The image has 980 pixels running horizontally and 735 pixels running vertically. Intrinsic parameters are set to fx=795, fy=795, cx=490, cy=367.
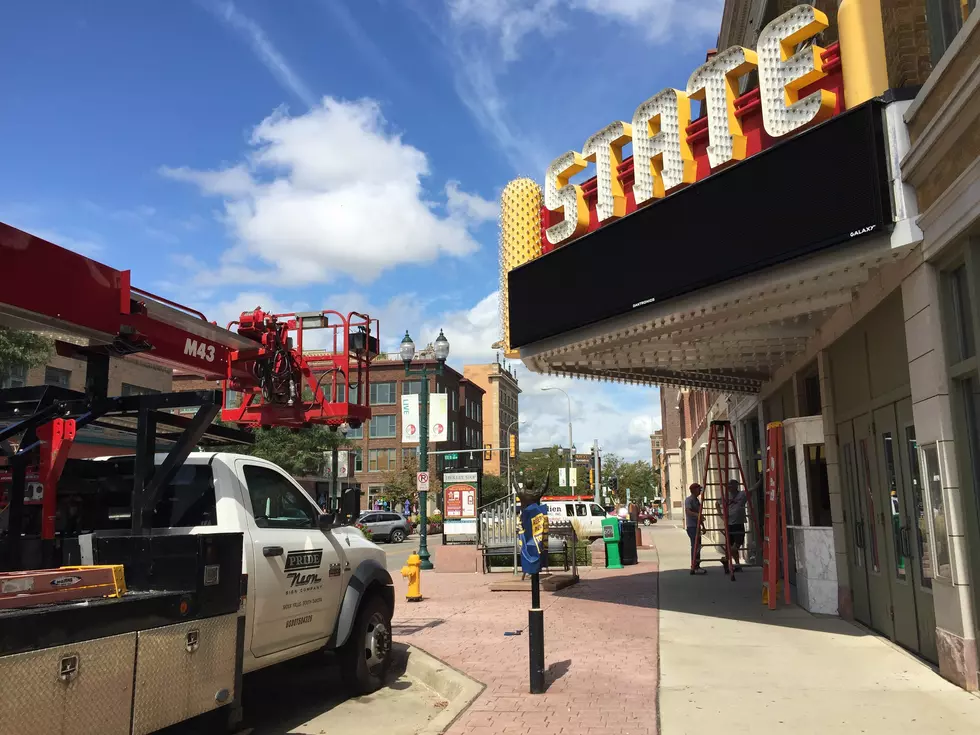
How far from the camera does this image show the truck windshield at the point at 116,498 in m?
5.86

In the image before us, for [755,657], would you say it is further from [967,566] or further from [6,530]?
[6,530]

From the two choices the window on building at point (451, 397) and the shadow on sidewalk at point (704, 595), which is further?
the window on building at point (451, 397)

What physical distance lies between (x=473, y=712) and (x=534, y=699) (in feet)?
1.93

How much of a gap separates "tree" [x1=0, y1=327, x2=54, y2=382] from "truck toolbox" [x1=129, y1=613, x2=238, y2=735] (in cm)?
1748

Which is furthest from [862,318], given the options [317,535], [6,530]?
[6,530]

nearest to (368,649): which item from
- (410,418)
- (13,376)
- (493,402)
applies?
(410,418)

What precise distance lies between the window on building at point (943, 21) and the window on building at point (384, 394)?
61.0 metres

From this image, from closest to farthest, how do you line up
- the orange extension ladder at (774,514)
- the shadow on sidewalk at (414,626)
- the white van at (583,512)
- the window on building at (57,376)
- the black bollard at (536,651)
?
the black bollard at (536,651) < the shadow on sidewalk at (414,626) < the orange extension ladder at (774,514) < the window on building at (57,376) < the white van at (583,512)

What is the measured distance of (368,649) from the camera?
7312 mm

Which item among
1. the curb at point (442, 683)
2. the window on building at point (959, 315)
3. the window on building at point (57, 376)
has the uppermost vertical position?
the window on building at point (57, 376)

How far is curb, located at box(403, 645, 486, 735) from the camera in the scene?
6.08 m

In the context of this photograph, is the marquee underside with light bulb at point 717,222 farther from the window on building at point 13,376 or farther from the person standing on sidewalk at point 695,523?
the window on building at point 13,376

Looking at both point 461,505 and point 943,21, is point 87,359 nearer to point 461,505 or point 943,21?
point 943,21

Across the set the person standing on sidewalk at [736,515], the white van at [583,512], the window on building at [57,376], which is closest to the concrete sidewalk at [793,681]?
the person standing on sidewalk at [736,515]
